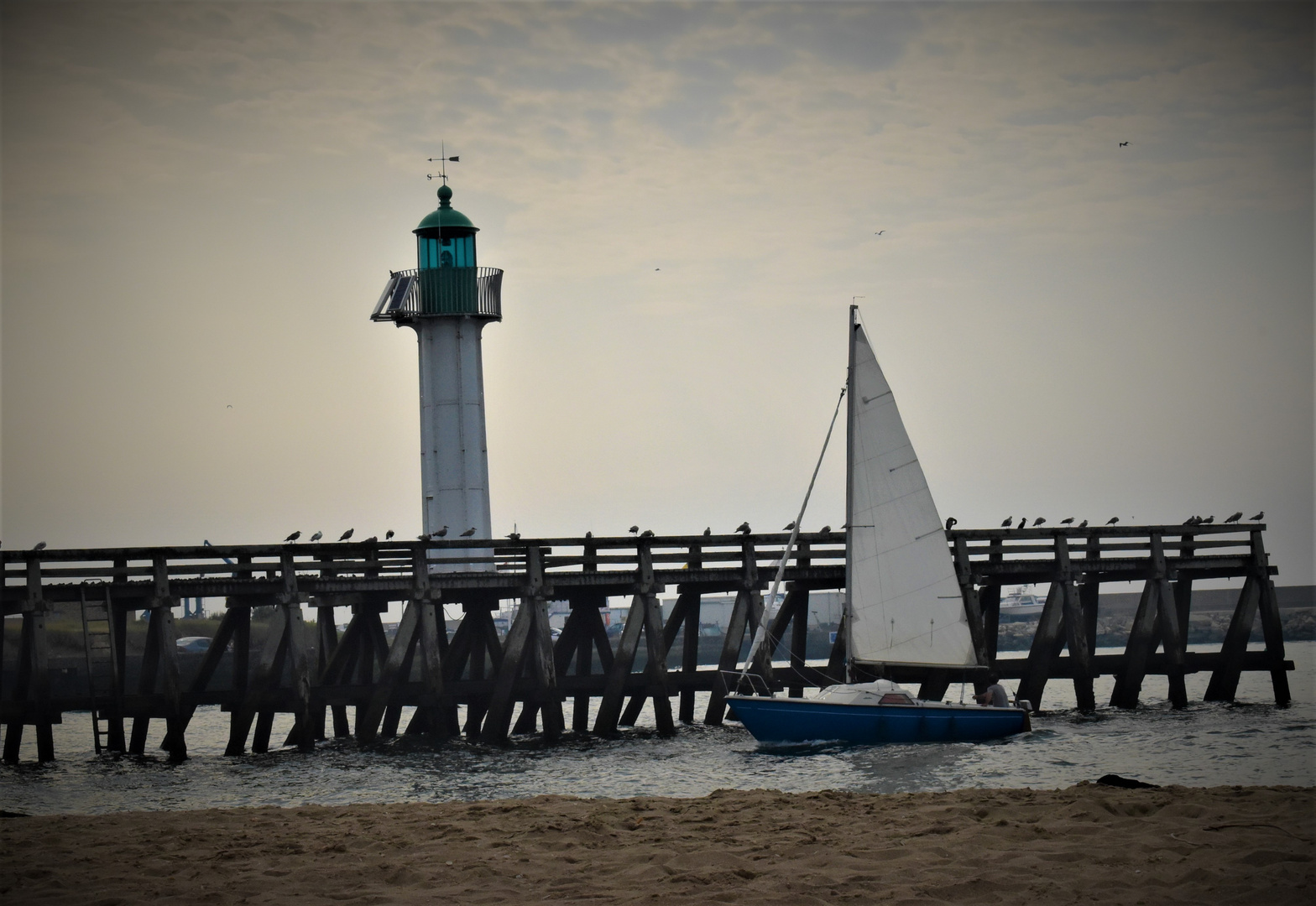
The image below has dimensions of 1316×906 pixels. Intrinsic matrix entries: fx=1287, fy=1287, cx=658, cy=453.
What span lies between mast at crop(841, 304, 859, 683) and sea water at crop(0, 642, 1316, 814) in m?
2.30

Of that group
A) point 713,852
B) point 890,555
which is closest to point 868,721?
point 890,555

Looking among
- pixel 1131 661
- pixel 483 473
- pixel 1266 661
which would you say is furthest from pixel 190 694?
pixel 1266 661

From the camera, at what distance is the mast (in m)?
23.1

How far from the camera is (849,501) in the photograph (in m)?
23.4

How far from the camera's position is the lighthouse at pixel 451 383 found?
29562 millimetres

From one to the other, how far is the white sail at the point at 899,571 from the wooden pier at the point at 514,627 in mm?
2161

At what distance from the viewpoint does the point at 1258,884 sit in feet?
28.9

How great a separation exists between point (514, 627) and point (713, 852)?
1459cm

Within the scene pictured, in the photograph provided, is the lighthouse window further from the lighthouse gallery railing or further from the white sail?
the white sail

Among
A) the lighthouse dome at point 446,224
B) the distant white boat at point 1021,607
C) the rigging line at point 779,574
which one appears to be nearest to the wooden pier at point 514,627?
the rigging line at point 779,574

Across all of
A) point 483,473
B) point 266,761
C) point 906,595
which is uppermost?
point 483,473

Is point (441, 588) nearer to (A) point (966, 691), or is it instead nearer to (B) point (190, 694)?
(B) point (190, 694)

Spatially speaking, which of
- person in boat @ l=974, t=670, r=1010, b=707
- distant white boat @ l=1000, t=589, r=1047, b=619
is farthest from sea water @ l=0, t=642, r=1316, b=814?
distant white boat @ l=1000, t=589, r=1047, b=619

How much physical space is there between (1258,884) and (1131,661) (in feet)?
65.6
